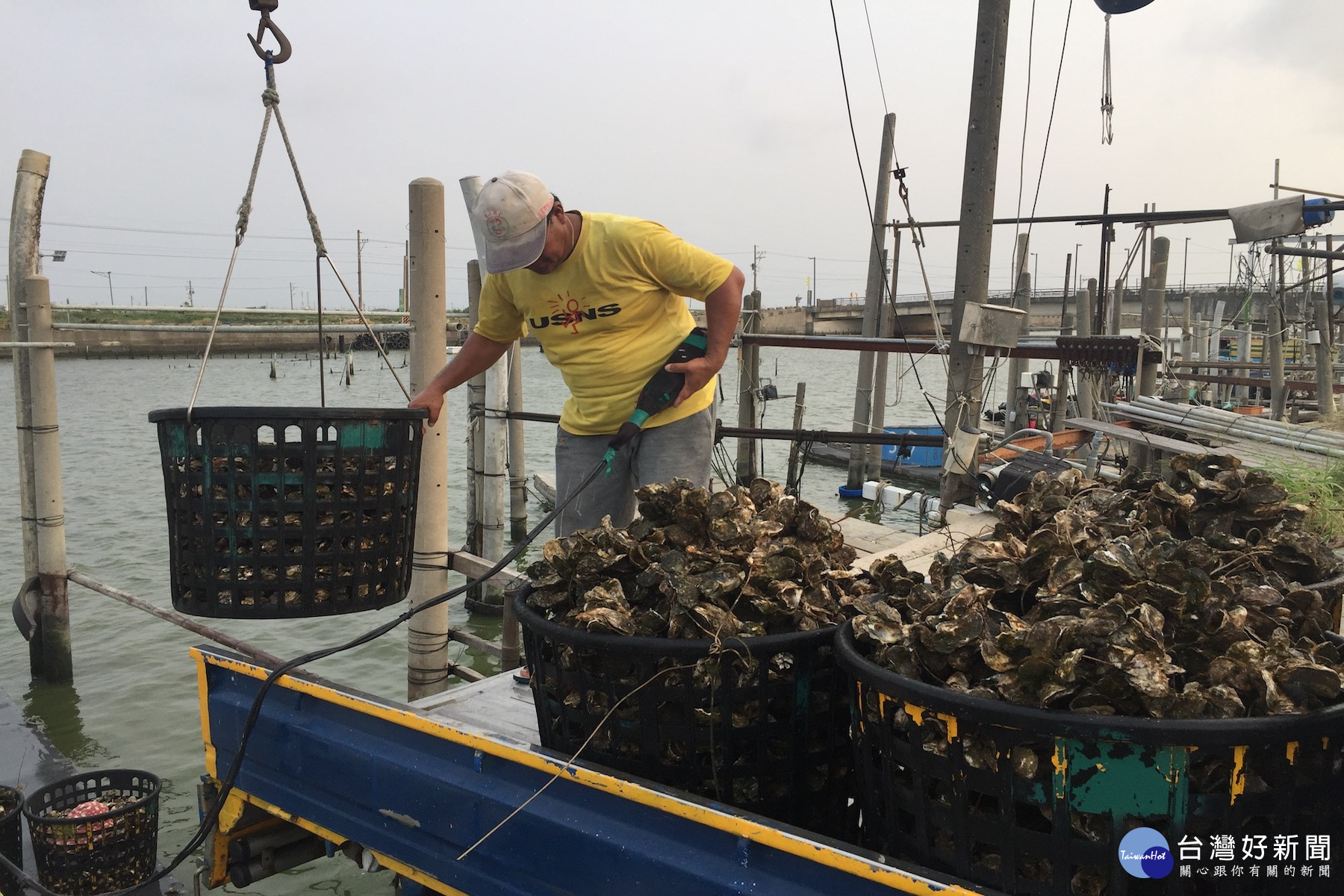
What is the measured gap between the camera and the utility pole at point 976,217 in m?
4.81

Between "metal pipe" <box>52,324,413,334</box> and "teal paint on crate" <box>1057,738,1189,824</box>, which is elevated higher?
"metal pipe" <box>52,324,413,334</box>

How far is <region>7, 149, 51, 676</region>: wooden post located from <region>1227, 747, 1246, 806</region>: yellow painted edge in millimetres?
6272

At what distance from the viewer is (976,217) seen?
4.93m

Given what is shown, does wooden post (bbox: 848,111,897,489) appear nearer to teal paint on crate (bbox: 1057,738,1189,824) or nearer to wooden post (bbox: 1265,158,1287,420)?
wooden post (bbox: 1265,158,1287,420)

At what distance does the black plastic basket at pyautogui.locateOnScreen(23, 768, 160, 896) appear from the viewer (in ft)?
10.7

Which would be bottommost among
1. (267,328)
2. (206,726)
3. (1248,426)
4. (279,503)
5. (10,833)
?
(10,833)

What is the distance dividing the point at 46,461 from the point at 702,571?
5.27m

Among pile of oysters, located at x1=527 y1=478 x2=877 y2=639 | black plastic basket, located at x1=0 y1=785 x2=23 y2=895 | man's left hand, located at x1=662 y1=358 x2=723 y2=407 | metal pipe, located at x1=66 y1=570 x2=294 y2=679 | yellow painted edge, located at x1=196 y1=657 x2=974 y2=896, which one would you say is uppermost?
man's left hand, located at x1=662 y1=358 x2=723 y2=407

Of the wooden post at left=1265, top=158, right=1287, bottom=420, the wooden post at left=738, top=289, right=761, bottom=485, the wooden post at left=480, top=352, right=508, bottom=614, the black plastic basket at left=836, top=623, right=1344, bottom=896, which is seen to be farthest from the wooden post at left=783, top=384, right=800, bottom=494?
the wooden post at left=1265, top=158, right=1287, bottom=420

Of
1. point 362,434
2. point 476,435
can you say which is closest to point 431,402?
point 362,434

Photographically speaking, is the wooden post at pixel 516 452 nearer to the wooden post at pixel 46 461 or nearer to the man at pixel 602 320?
the wooden post at pixel 46 461

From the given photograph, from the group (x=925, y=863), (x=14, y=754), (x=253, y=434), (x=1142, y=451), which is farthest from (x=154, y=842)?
(x=1142, y=451)

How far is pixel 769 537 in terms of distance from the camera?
7.19ft

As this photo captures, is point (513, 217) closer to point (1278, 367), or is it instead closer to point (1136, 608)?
point (1136, 608)
